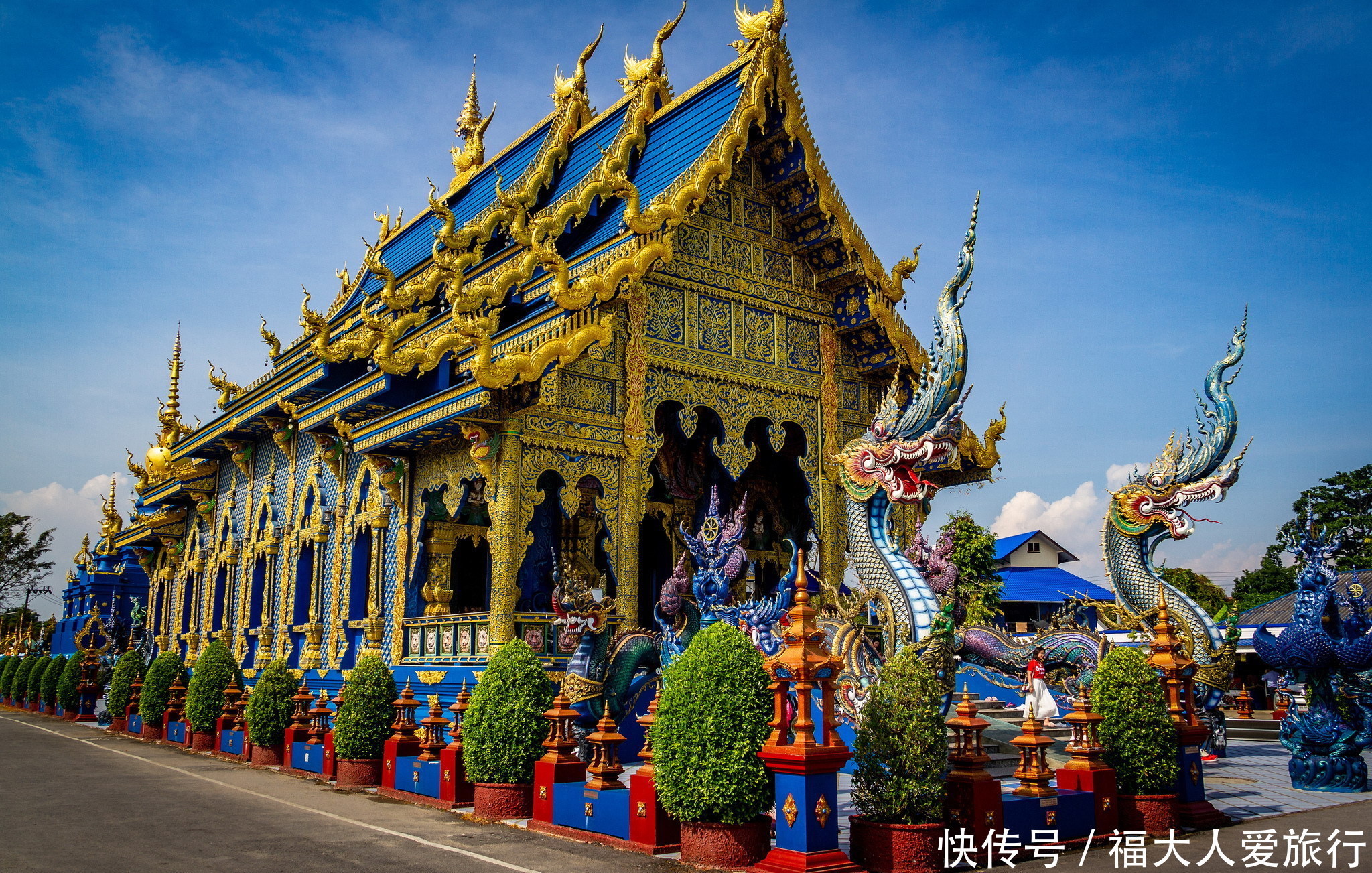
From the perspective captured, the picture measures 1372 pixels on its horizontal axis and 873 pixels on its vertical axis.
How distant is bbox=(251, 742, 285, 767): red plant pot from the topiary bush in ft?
8.00

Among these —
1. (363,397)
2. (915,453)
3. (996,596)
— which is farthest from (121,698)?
(996,596)

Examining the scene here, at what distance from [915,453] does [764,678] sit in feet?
19.4

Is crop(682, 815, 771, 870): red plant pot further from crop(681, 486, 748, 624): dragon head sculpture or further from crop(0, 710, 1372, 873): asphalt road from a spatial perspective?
crop(681, 486, 748, 624): dragon head sculpture

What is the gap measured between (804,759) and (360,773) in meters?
6.58

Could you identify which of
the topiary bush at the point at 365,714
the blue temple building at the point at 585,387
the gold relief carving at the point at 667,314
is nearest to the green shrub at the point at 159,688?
the blue temple building at the point at 585,387

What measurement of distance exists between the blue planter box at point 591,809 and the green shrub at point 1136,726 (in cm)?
381

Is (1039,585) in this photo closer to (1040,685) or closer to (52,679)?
(1040,685)

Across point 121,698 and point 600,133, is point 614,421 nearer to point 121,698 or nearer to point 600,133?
point 600,133

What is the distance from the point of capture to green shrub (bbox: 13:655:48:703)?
27.5 metres

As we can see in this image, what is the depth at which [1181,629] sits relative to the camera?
12312 millimetres

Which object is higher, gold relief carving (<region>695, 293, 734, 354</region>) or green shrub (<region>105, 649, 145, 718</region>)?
gold relief carving (<region>695, 293, 734, 354</region>)

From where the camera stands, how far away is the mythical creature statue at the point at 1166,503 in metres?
12.9

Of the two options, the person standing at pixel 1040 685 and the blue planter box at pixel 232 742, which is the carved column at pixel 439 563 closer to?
the blue planter box at pixel 232 742

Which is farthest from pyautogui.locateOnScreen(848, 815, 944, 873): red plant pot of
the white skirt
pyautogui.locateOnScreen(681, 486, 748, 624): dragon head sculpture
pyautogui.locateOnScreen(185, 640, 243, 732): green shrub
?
pyautogui.locateOnScreen(185, 640, 243, 732): green shrub
